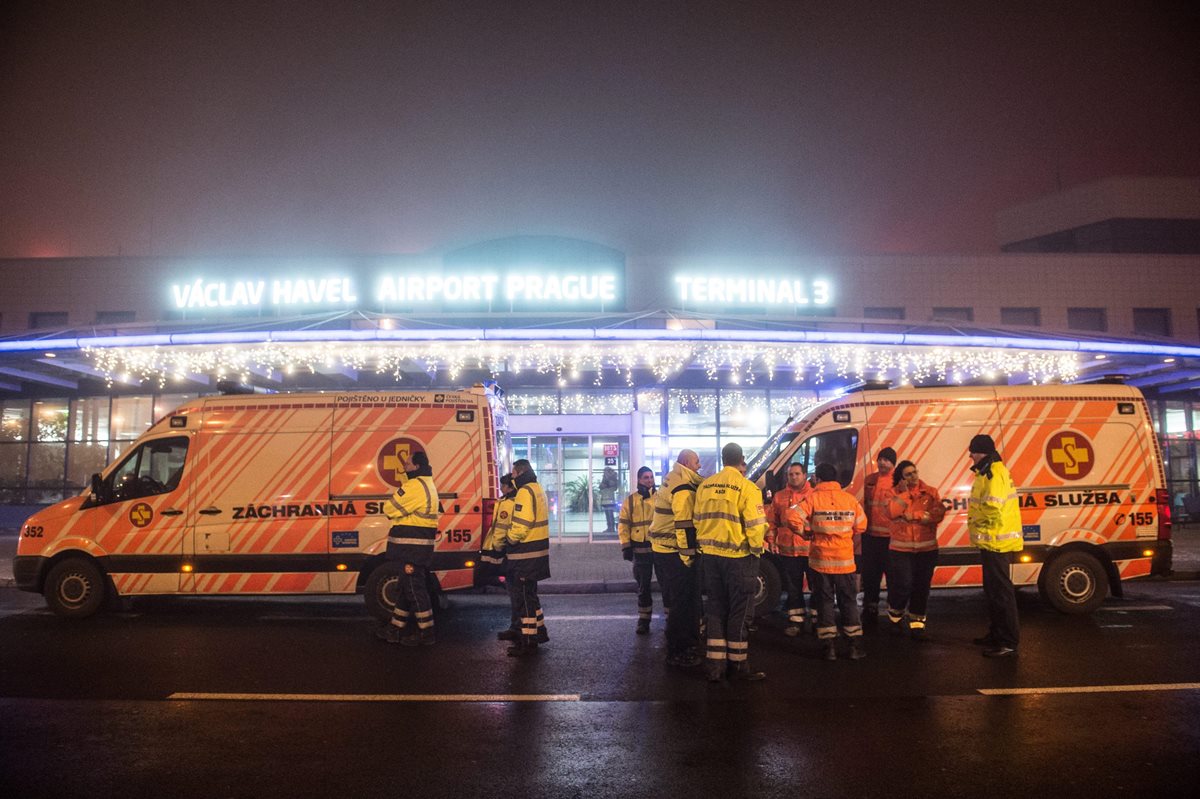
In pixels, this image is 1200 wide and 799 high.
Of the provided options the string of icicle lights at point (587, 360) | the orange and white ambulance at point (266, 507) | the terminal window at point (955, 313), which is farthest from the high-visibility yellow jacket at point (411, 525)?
the terminal window at point (955, 313)

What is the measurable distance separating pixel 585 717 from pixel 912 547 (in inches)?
157

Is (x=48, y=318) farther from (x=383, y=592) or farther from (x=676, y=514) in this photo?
(x=676, y=514)

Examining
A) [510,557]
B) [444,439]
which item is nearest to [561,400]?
[444,439]

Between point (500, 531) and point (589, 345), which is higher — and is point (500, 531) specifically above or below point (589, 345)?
below

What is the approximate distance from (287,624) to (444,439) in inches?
106

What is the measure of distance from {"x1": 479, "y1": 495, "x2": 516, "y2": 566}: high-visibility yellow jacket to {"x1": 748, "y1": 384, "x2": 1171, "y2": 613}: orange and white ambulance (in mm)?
2998

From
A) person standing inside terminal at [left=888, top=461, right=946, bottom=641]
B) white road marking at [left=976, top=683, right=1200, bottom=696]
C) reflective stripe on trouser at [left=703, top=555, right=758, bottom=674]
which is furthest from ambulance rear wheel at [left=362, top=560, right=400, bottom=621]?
white road marking at [left=976, top=683, right=1200, bottom=696]

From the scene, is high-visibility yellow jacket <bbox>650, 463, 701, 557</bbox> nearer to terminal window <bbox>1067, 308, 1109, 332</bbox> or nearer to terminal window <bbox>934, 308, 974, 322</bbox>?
terminal window <bbox>934, 308, 974, 322</bbox>

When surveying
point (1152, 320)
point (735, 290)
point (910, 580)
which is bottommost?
point (910, 580)

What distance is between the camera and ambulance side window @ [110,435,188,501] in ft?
27.8

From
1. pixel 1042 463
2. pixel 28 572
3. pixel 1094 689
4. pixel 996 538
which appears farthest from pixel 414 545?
pixel 1042 463

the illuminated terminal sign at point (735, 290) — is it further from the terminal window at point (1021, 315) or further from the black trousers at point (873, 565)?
the black trousers at point (873, 565)

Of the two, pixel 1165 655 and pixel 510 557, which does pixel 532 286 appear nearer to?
pixel 510 557

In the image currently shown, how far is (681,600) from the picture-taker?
21.0 ft
